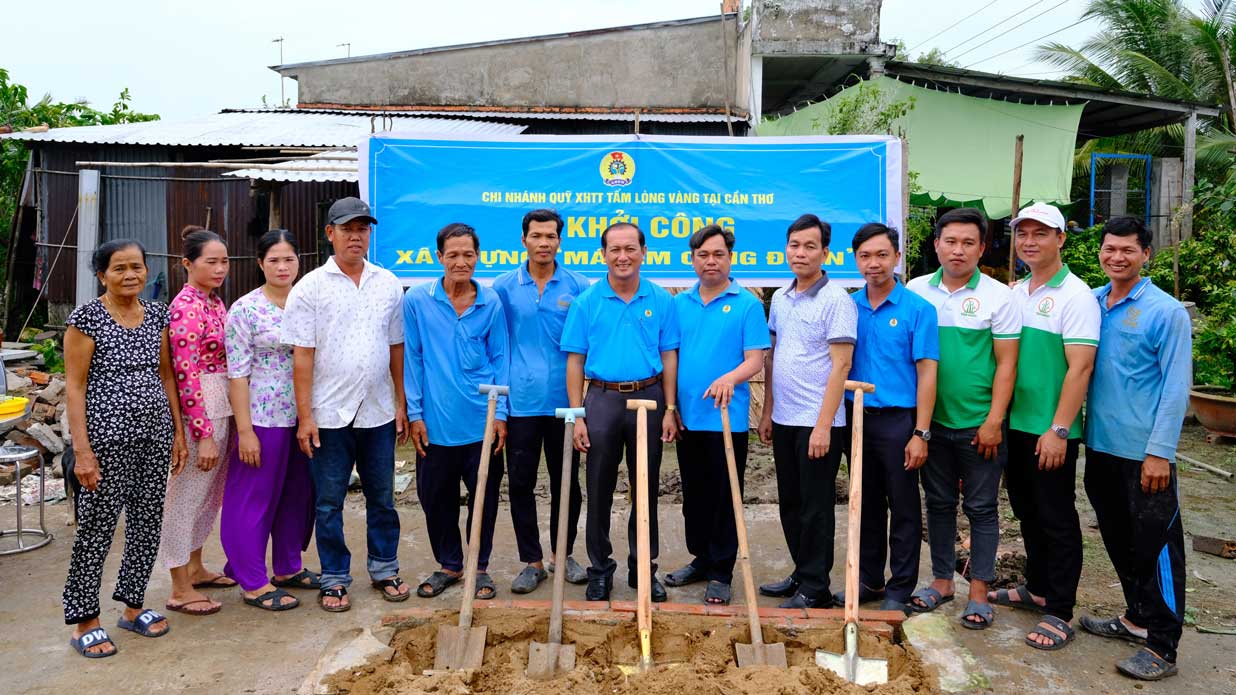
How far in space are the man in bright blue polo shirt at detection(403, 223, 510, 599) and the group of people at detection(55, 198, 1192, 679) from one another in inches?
0.5

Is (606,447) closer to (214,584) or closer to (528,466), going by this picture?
(528,466)

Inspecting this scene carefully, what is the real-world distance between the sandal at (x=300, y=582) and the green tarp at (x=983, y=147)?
8849 millimetres

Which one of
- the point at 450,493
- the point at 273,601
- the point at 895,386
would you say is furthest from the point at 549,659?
the point at 895,386

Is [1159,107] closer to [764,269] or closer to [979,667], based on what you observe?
[764,269]

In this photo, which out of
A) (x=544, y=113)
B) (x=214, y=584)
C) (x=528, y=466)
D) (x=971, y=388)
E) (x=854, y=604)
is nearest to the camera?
(x=854, y=604)

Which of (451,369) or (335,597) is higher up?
(451,369)

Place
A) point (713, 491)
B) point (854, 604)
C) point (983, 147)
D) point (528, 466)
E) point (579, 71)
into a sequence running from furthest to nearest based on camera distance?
1. point (579, 71)
2. point (983, 147)
3. point (528, 466)
4. point (713, 491)
5. point (854, 604)

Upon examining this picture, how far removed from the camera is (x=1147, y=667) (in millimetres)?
3420

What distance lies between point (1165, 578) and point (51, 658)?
14.6ft

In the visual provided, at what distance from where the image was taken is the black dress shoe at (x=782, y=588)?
4.27 metres

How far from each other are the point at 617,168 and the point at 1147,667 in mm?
4336

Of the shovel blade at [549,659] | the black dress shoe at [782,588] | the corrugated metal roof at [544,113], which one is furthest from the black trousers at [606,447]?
the corrugated metal roof at [544,113]

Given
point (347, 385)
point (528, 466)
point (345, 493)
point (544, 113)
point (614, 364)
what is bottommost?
point (345, 493)

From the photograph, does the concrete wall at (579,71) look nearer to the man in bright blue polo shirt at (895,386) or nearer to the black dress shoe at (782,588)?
the man in bright blue polo shirt at (895,386)
